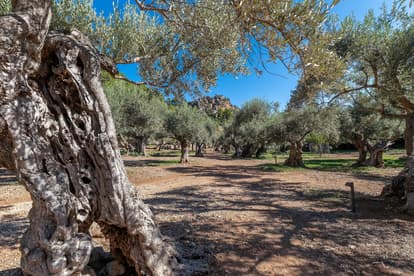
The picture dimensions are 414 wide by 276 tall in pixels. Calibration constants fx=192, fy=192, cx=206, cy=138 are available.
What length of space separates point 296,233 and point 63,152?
429 centimetres

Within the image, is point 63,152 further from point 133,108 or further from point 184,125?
point 184,125

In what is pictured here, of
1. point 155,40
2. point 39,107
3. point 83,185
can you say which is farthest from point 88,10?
point 83,185

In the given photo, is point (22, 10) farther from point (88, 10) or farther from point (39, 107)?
point (88, 10)

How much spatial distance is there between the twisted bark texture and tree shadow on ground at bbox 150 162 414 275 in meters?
1.50

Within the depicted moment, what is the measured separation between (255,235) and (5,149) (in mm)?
3982

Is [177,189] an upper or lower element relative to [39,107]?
lower

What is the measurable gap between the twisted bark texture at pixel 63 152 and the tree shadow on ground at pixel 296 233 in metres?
1.50

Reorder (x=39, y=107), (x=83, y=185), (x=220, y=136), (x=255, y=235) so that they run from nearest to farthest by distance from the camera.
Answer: (x=39, y=107), (x=83, y=185), (x=255, y=235), (x=220, y=136)

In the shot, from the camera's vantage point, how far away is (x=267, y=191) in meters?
8.03

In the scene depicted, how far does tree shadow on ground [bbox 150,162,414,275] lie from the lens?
291 cm

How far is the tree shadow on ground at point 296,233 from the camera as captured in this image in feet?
9.55

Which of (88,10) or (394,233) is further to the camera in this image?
(88,10)

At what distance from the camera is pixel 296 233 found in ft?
13.0

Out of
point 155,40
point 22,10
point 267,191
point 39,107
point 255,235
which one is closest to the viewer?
point 22,10
